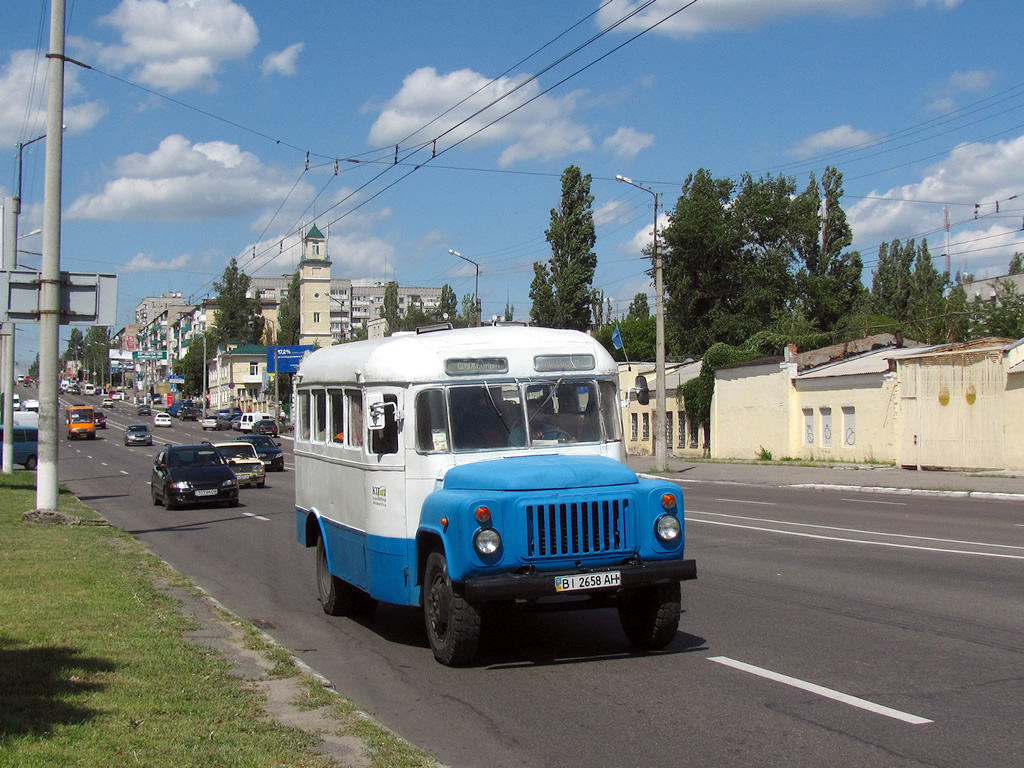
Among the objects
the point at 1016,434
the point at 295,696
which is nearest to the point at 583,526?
the point at 295,696

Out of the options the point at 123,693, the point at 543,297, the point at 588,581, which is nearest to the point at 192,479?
the point at 123,693

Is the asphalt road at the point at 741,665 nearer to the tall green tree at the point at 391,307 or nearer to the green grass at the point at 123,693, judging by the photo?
the green grass at the point at 123,693

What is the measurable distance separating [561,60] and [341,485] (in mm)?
10229

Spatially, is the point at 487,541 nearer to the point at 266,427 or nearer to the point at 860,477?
the point at 860,477

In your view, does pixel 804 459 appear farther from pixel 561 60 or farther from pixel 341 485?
pixel 341 485

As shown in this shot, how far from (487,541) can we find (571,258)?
57.9 meters

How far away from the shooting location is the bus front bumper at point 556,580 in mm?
7137

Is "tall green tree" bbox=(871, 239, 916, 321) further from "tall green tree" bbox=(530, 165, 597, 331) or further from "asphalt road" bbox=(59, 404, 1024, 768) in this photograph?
"asphalt road" bbox=(59, 404, 1024, 768)

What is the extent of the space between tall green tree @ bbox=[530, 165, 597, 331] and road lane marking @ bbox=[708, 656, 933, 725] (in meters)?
55.9

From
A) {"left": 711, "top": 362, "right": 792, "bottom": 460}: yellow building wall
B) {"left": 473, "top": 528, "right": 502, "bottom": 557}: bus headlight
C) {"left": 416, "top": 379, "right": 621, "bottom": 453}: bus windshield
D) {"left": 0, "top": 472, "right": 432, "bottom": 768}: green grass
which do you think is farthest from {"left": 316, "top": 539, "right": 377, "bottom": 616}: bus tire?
{"left": 711, "top": 362, "right": 792, "bottom": 460}: yellow building wall

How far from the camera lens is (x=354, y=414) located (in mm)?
9461

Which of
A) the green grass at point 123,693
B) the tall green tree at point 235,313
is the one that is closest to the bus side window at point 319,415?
the green grass at point 123,693

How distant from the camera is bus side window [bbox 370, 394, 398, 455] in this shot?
8.46 metres

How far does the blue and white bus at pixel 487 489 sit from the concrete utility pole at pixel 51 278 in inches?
389
